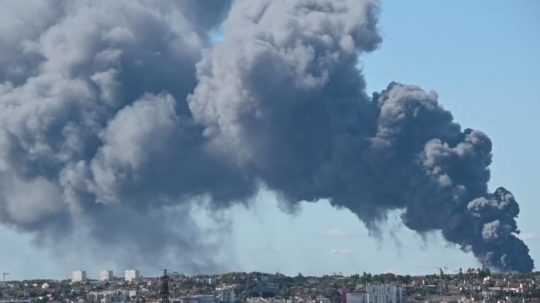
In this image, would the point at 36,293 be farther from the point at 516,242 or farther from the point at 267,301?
the point at 516,242

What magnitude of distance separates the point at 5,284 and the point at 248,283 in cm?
2118

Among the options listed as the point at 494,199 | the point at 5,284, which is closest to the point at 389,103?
the point at 494,199

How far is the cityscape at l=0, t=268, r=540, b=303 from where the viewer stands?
11844cm

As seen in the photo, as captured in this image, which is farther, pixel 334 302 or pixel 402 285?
pixel 402 285

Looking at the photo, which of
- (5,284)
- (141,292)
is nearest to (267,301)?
(141,292)

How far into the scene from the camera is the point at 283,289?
437 feet

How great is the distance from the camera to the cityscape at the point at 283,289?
389ft

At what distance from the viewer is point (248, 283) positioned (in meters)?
137

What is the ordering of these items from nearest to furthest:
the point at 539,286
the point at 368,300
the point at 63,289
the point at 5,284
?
the point at 368,300, the point at 539,286, the point at 63,289, the point at 5,284

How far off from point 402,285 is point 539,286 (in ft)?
35.6

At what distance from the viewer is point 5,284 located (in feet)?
470

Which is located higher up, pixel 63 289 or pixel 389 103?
pixel 389 103

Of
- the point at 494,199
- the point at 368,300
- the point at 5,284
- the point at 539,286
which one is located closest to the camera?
the point at 494,199

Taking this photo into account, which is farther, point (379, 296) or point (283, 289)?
point (283, 289)
